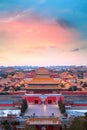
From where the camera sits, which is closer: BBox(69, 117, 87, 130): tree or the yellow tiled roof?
BBox(69, 117, 87, 130): tree

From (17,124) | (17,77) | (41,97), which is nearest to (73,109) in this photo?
(41,97)

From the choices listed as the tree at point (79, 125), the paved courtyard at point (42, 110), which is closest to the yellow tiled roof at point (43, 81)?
the paved courtyard at point (42, 110)

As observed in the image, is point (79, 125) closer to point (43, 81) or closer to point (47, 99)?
point (47, 99)

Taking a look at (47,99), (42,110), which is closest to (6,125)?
(42,110)

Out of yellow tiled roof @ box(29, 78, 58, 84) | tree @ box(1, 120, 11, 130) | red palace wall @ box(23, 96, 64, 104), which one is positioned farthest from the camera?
yellow tiled roof @ box(29, 78, 58, 84)

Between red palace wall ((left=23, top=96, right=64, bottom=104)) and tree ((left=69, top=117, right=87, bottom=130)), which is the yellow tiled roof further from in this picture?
tree ((left=69, top=117, right=87, bottom=130))

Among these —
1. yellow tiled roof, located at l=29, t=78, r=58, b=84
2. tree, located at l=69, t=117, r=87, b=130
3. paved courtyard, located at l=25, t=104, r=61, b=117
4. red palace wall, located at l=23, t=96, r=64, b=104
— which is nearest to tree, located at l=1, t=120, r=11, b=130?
tree, located at l=69, t=117, r=87, b=130

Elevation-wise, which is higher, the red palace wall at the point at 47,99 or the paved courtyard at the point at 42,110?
the red palace wall at the point at 47,99

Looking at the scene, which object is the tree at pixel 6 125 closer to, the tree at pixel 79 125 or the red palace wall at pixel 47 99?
the tree at pixel 79 125

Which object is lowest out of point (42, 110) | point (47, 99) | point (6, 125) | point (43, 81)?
point (42, 110)

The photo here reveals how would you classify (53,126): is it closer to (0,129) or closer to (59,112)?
(0,129)

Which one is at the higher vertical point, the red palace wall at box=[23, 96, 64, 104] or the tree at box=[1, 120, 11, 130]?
the red palace wall at box=[23, 96, 64, 104]
